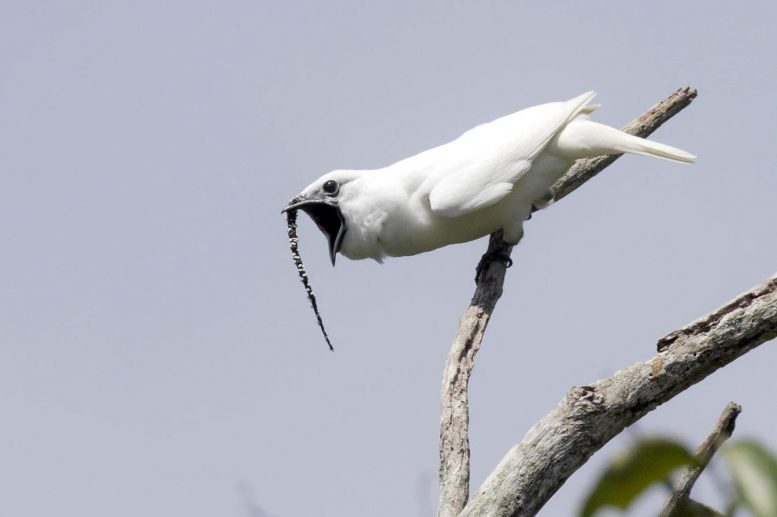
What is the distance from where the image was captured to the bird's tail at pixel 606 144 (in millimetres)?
5773

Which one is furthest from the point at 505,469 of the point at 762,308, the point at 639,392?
the point at 762,308

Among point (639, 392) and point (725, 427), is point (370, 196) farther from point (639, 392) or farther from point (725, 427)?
point (725, 427)

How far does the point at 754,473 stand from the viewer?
0.78 metres

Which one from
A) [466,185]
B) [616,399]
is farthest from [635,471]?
[466,185]

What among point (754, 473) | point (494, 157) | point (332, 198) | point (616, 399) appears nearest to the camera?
point (754, 473)

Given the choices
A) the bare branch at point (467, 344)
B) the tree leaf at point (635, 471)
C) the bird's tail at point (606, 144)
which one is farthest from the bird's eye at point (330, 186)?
the tree leaf at point (635, 471)

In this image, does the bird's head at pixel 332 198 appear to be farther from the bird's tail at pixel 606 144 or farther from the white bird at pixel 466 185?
the bird's tail at pixel 606 144

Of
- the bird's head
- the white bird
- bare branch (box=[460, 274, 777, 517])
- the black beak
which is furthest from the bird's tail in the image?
bare branch (box=[460, 274, 777, 517])

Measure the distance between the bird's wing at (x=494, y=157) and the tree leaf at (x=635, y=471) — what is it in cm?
487

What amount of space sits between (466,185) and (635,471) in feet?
16.2

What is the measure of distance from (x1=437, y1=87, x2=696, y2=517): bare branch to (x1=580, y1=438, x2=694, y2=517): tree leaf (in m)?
3.35

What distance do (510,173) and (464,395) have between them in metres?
1.74

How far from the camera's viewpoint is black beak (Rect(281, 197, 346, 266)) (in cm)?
614

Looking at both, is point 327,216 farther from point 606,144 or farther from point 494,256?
point 606,144
